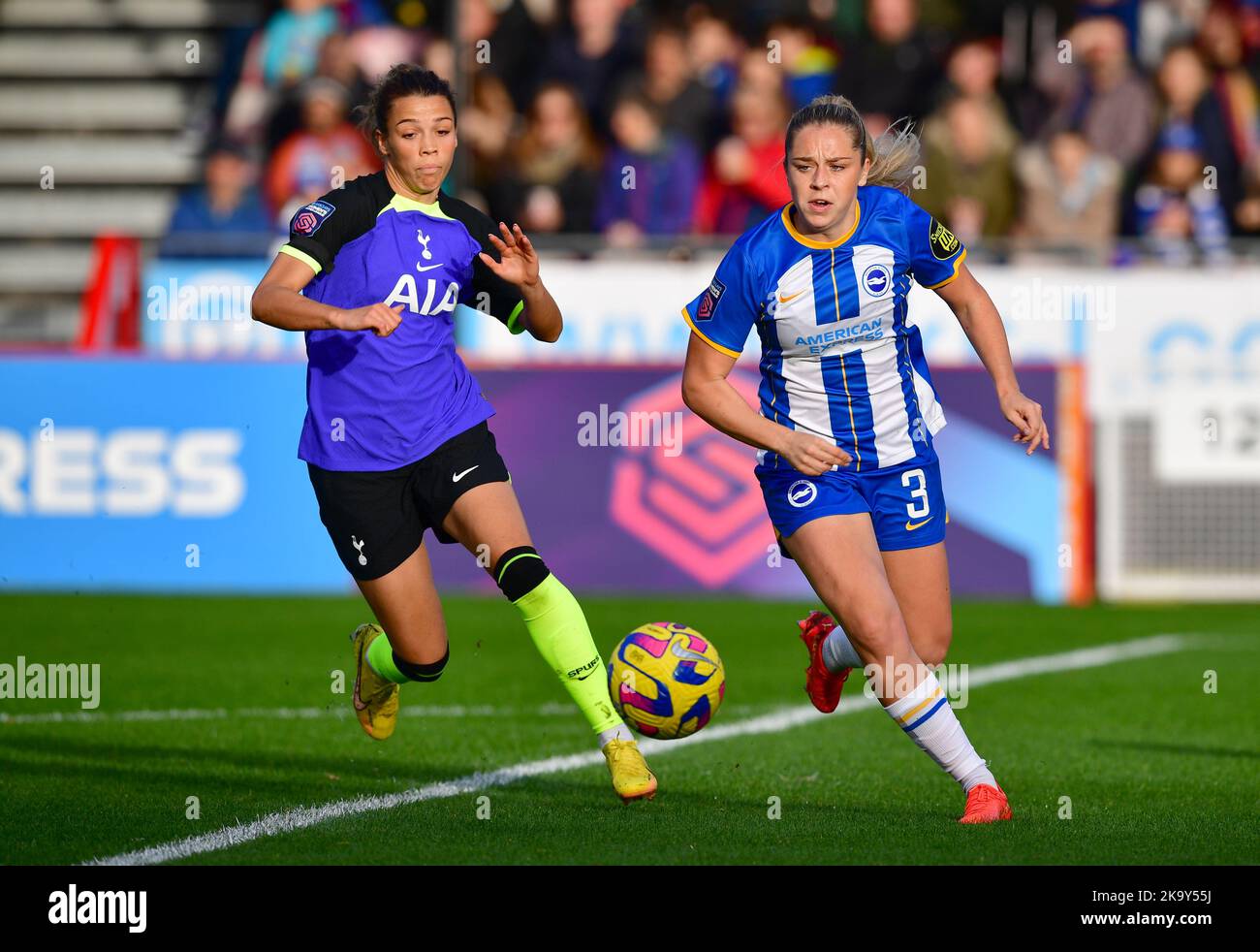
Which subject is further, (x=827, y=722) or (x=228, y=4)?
(x=228, y=4)

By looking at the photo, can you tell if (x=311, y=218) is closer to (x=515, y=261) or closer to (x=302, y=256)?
(x=302, y=256)

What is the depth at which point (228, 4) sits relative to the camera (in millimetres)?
20516

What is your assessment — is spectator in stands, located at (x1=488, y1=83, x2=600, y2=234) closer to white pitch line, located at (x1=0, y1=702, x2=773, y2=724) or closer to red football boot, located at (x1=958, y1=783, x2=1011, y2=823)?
white pitch line, located at (x1=0, y1=702, x2=773, y2=724)

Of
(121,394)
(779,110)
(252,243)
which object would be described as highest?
(779,110)

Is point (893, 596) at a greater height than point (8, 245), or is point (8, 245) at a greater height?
point (8, 245)

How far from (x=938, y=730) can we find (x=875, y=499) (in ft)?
2.64

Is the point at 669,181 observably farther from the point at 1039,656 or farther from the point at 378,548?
the point at 378,548

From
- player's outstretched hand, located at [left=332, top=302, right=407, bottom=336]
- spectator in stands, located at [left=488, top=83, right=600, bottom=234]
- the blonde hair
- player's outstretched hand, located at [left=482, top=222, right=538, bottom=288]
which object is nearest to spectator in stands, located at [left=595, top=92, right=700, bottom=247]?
spectator in stands, located at [left=488, top=83, right=600, bottom=234]

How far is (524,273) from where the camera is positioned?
684cm

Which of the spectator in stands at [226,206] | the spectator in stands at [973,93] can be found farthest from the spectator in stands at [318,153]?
the spectator in stands at [973,93]

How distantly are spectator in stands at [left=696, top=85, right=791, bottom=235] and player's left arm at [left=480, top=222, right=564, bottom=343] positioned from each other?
9333 mm
